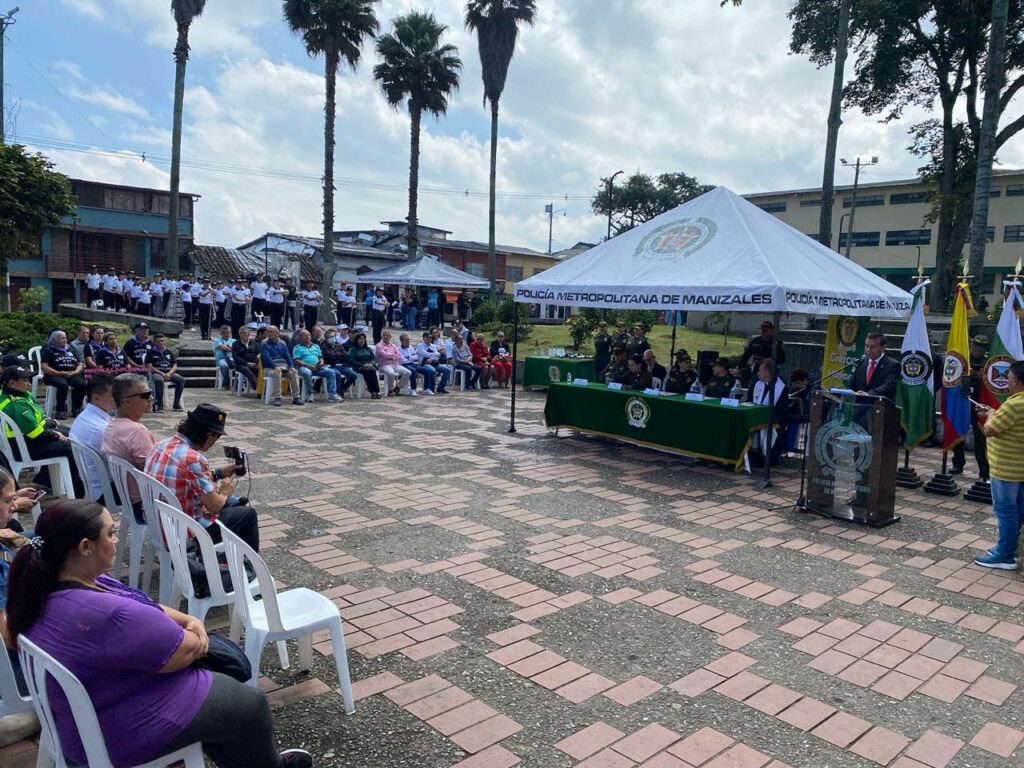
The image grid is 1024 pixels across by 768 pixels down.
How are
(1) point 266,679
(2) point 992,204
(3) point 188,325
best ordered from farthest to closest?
(2) point 992,204, (3) point 188,325, (1) point 266,679

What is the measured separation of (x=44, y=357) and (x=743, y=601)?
9.98 metres

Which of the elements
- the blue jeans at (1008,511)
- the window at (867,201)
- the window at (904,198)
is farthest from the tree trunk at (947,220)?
the window at (867,201)

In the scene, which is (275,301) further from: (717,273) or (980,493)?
(980,493)

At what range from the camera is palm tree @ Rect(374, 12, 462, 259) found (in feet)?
97.6

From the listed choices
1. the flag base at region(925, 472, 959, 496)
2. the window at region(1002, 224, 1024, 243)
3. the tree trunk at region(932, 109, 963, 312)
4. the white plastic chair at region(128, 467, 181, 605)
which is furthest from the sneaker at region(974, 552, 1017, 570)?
the window at region(1002, 224, 1024, 243)

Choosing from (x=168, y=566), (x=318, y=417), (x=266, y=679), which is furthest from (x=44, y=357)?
(x=266, y=679)

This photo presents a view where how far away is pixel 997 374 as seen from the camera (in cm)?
750

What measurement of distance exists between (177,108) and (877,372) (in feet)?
74.9

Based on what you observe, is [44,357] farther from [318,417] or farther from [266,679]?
[266,679]

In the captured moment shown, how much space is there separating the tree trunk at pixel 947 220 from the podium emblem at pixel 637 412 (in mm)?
15694

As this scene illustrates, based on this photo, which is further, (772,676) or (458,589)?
(458,589)

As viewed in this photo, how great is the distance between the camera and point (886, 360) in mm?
7918

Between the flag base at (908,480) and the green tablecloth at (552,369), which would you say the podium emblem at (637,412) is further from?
the green tablecloth at (552,369)

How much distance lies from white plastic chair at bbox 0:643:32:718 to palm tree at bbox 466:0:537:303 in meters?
27.5
